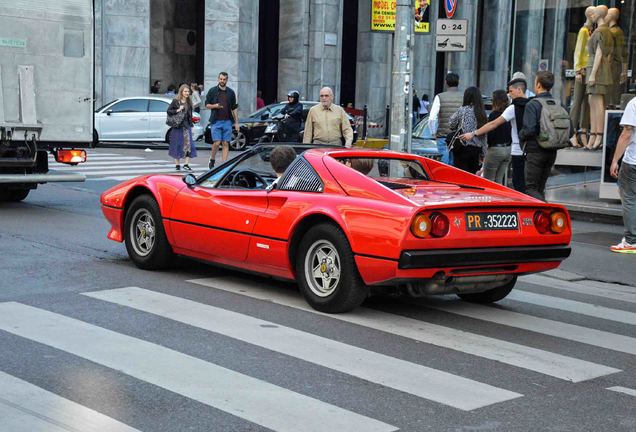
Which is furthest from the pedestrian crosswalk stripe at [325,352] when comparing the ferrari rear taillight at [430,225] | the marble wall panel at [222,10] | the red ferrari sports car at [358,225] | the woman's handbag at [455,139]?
the marble wall panel at [222,10]

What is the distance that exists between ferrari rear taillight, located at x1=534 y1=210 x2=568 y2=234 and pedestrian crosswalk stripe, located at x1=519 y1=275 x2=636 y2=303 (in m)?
1.69

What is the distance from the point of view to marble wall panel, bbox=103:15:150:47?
32875 mm

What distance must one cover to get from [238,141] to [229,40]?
235 inches

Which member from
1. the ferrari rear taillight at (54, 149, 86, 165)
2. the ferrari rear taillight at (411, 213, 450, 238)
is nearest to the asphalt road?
the ferrari rear taillight at (411, 213, 450, 238)

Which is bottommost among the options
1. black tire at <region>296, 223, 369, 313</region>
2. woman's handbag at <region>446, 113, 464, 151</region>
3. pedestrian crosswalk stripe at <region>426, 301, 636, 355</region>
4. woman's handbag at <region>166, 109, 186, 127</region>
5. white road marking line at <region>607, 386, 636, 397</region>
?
pedestrian crosswalk stripe at <region>426, 301, 636, 355</region>

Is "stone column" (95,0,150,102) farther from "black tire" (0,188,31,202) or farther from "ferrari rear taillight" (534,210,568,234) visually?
"ferrari rear taillight" (534,210,568,234)

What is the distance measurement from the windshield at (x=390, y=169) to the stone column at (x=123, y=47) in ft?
83.4

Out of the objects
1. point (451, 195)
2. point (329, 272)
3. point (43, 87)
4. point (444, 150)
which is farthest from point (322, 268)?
point (43, 87)

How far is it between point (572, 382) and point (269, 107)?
26021 mm

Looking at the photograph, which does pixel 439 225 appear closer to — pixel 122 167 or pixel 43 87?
pixel 43 87

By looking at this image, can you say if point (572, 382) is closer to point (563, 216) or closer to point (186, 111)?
point (563, 216)

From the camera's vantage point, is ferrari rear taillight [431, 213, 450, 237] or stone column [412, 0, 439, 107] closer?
ferrari rear taillight [431, 213, 450, 237]

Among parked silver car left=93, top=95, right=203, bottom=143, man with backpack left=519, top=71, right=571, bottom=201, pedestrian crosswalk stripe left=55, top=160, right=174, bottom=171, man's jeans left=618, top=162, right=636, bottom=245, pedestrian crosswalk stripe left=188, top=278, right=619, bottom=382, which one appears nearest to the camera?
pedestrian crosswalk stripe left=188, top=278, right=619, bottom=382

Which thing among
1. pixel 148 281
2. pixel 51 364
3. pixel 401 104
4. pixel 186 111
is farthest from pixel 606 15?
pixel 51 364
